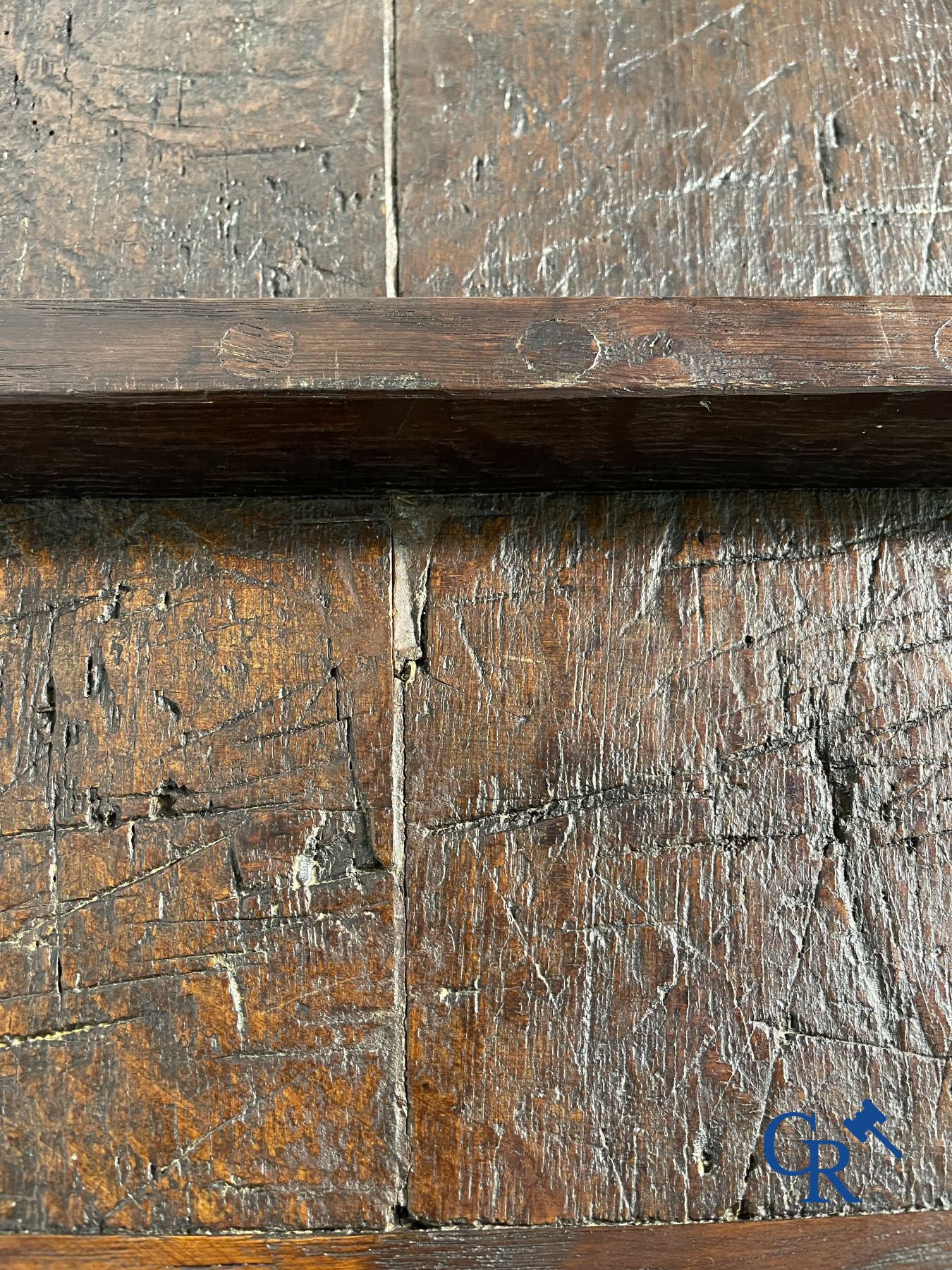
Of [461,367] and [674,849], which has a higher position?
[461,367]

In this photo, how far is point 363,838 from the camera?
869 millimetres

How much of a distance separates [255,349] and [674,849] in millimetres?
559

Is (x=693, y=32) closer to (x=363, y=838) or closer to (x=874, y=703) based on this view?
(x=874, y=703)

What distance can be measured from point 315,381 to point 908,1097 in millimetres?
782

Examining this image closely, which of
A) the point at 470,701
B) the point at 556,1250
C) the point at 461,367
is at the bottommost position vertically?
the point at 556,1250

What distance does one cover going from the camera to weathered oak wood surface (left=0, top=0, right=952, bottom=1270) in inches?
32.4

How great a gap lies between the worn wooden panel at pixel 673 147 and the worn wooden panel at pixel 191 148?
0.06 meters

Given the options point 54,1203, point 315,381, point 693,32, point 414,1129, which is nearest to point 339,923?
point 414,1129

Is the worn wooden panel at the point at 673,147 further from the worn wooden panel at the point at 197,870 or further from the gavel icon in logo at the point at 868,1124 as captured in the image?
the gavel icon in logo at the point at 868,1124

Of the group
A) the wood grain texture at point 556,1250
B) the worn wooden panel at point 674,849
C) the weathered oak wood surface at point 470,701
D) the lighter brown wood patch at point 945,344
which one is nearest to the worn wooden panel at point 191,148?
the weathered oak wood surface at point 470,701

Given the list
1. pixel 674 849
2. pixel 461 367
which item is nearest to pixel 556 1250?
pixel 674 849

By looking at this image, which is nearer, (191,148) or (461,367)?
(461,367)

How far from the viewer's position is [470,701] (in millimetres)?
889

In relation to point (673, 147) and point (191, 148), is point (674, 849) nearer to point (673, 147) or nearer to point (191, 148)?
point (673, 147)
